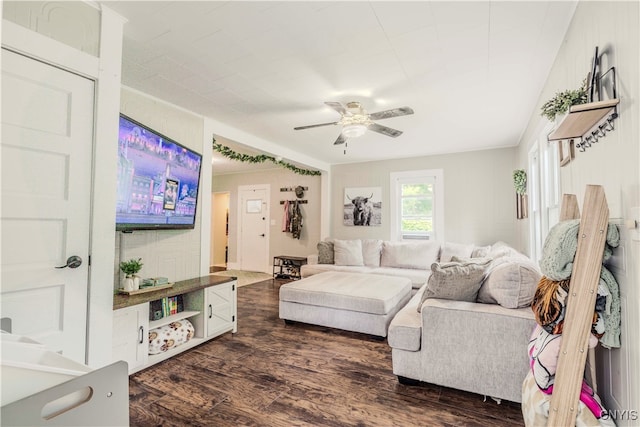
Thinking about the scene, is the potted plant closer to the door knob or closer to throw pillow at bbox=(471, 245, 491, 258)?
the door knob

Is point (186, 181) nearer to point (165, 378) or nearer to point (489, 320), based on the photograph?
point (165, 378)

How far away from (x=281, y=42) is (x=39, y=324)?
7.33ft

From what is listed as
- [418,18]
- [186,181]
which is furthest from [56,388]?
[186,181]

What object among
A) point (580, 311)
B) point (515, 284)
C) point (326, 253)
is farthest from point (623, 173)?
point (326, 253)

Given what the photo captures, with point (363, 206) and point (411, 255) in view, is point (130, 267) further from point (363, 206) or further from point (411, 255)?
point (363, 206)

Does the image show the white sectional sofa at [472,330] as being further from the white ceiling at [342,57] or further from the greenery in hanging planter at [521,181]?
the greenery in hanging planter at [521,181]

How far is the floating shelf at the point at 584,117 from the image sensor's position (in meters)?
1.21

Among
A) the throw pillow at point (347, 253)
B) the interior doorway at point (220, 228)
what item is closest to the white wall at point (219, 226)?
the interior doorway at point (220, 228)

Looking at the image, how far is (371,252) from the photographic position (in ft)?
17.8

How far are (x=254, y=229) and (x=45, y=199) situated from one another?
19.2 feet

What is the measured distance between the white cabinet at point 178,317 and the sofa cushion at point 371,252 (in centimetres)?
275

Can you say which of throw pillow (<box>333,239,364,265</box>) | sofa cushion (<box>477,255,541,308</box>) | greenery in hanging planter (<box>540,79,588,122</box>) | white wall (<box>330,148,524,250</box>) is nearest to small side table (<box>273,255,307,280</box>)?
throw pillow (<box>333,239,364,265</box>)

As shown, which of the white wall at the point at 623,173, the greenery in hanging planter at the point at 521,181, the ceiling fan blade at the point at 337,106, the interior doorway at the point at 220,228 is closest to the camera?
the white wall at the point at 623,173

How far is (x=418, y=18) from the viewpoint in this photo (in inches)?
73.2
